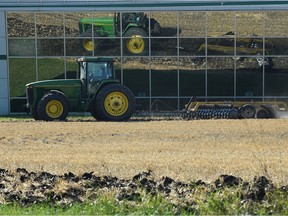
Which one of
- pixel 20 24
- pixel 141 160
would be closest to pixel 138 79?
pixel 20 24

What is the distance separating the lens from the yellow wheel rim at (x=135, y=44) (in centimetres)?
3328

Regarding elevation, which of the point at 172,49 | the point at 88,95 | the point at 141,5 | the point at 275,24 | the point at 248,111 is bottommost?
the point at 248,111

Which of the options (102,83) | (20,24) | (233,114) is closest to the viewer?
(102,83)

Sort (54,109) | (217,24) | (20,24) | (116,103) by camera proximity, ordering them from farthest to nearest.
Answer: (20,24) < (217,24) < (54,109) < (116,103)

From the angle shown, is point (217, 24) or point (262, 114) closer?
point (262, 114)

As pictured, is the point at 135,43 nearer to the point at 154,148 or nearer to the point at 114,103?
the point at 114,103

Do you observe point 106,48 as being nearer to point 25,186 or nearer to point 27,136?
point 27,136

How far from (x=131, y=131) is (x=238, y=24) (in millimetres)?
12347

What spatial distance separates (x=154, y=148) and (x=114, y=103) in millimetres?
8590

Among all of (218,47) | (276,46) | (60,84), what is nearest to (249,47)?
(276,46)

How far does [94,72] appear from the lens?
90.1ft

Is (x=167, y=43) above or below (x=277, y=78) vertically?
above

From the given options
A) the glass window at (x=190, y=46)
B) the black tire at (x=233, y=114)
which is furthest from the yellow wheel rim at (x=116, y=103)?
the glass window at (x=190, y=46)

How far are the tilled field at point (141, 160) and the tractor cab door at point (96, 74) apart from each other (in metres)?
2.88
